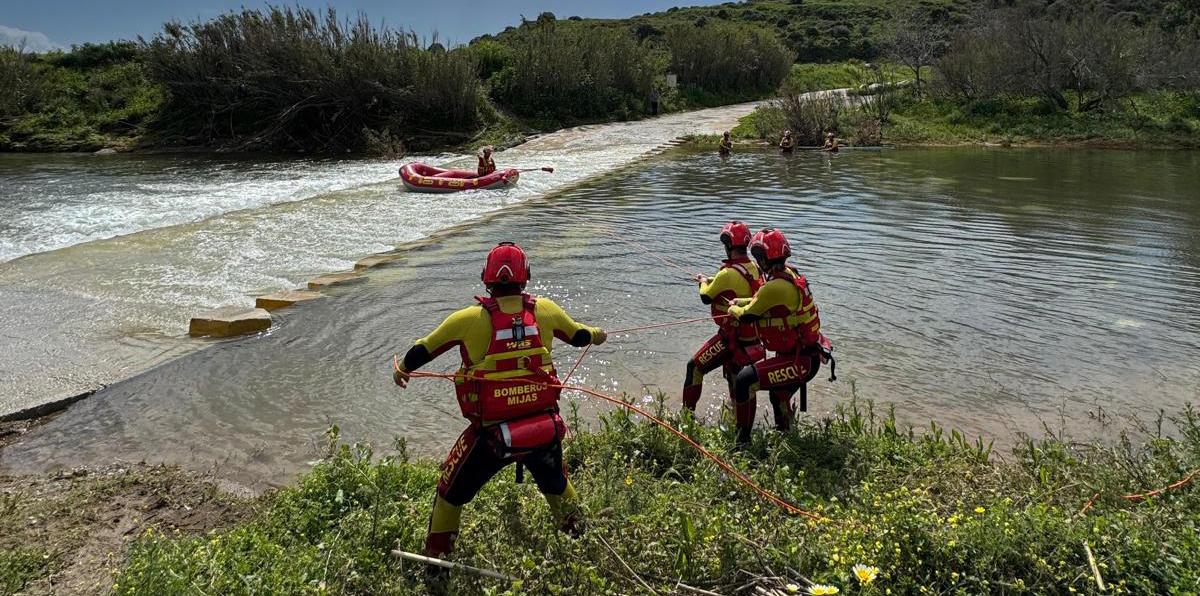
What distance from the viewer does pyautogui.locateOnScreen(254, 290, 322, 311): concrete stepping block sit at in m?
9.25

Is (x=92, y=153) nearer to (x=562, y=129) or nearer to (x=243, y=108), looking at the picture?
(x=243, y=108)

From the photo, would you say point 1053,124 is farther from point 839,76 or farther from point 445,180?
point 445,180

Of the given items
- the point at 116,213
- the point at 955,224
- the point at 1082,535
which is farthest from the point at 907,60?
the point at 1082,535

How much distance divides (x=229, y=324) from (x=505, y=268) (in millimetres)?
5799

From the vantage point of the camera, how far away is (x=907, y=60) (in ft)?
121

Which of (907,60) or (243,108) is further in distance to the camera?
(907,60)

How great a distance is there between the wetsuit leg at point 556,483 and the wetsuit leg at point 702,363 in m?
2.16

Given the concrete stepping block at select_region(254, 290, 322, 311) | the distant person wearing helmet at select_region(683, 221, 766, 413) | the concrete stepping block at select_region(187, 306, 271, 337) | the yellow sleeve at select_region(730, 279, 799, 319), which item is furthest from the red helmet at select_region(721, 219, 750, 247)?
the concrete stepping block at select_region(254, 290, 322, 311)

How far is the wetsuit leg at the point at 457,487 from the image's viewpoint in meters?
3.73

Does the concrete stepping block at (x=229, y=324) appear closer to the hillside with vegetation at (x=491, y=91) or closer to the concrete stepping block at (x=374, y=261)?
the concrete stepping block at (x=374, y=261)

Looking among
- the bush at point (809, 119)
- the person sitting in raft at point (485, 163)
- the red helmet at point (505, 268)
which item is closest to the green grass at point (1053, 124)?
the bush at point (809, 119)

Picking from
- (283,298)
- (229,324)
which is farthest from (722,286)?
(283,298)

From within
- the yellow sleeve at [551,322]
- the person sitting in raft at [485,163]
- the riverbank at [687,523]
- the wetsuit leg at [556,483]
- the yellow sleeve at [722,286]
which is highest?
the person sitting in raft at [485,163]

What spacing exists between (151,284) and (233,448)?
6075mm
